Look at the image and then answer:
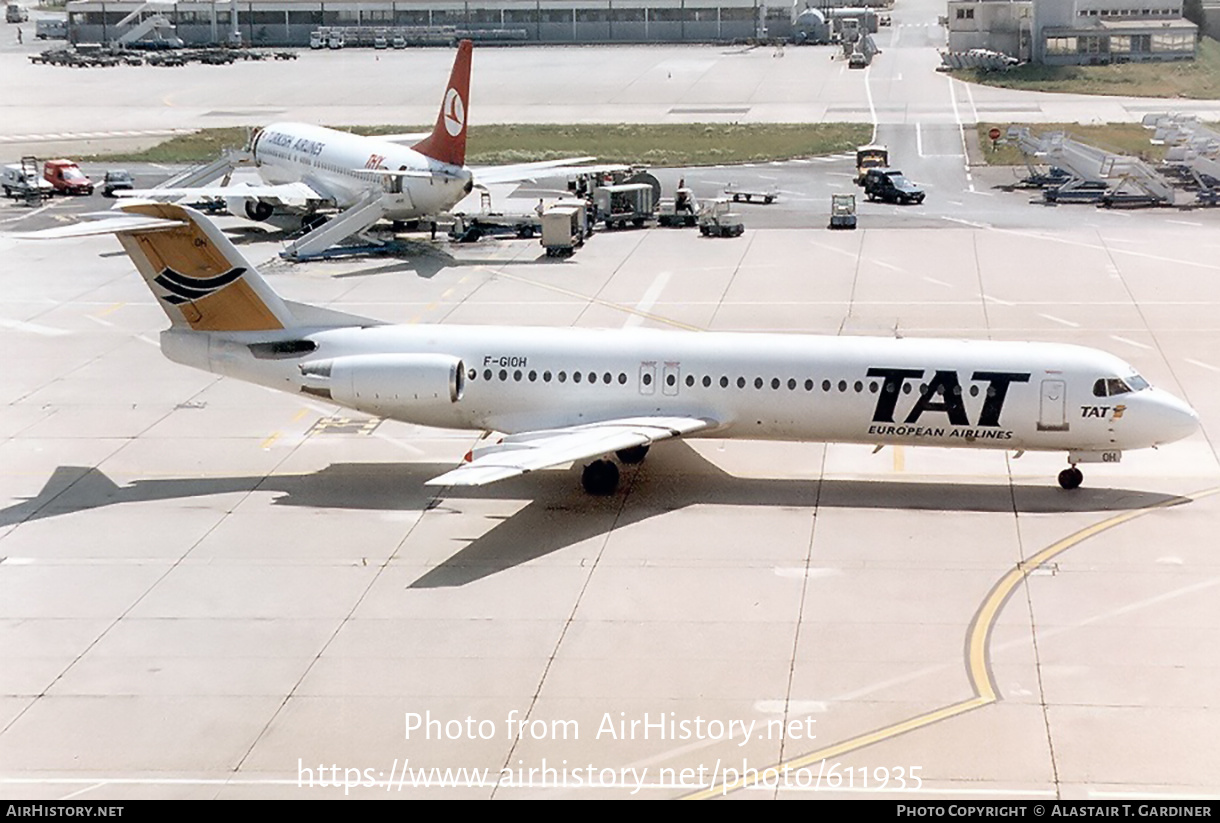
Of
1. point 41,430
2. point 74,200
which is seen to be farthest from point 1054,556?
point 74,200

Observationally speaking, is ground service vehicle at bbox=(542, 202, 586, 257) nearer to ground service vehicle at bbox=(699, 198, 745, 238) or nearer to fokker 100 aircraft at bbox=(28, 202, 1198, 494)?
ground service vehicle at bbox=(699, 198, 745, 238)

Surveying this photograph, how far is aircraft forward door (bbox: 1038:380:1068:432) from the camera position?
112 ft

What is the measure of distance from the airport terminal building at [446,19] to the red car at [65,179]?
3181 inches

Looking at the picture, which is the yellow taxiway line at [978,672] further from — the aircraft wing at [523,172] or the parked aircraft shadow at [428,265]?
the aircraft wing at [523,172]

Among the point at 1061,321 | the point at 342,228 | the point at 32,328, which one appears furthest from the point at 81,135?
the point at 1061,321

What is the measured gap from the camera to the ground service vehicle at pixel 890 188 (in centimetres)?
7281

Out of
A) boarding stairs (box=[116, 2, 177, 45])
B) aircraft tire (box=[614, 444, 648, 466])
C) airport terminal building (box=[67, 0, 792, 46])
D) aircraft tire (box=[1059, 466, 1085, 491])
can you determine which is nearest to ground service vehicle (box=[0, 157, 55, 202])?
aircraft tire (box=[614, 444, 648, 466])

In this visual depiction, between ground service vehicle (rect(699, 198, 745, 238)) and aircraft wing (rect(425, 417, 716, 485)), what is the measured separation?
31.1 m

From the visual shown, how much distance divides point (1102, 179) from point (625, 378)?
45139 mm

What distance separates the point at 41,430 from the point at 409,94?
80.7 metres

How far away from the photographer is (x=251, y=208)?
68.8 m

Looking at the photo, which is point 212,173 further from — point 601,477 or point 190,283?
point 601,477

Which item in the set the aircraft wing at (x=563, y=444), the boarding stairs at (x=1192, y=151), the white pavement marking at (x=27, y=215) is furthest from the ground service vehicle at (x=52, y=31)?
the aircraft wing at (x=563, y=444)

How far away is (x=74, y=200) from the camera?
256 ft
